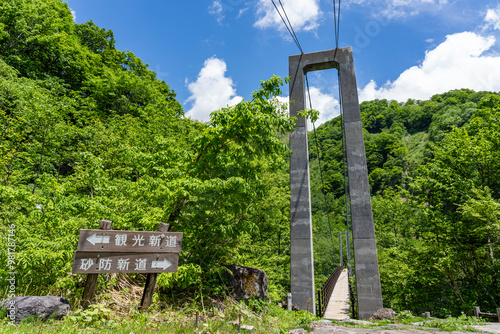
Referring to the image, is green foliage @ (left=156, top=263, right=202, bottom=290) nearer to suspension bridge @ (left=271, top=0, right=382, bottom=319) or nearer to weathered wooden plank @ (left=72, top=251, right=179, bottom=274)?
weathered wooden plank @ (left=72, top=251, right=179, bottom=274)

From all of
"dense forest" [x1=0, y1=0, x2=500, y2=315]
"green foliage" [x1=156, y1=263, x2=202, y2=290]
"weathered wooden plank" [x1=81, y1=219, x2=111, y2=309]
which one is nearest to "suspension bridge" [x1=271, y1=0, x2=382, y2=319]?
"dense forest" [x1=0, y1=0, x2=500, y2=315]

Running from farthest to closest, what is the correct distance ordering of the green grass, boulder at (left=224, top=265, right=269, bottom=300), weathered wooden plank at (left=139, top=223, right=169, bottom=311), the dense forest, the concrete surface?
the concrete surface
boulder at (left=224, top=265, right=269, bottom=300)
the dense forest
weathered wooden plank at (left=139, top=223, right=169, bottom=311)
the green grass

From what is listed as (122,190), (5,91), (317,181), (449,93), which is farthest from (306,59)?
(449,93)

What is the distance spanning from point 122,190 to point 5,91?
8.82 metres

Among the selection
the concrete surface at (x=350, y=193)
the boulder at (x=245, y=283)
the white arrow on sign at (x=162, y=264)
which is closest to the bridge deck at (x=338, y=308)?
the concrete surface at (x=350, y=193)

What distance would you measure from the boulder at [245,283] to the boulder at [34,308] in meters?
2.87

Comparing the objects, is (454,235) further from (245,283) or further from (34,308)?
(34,308)

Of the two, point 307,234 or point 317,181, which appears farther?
point 317,181

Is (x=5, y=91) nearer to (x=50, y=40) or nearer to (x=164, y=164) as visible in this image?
(x=50, y=40)

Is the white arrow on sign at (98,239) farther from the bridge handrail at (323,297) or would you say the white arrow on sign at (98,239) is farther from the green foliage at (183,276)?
the bridge handrail at (323,297)

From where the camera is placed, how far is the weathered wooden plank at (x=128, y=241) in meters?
3.31

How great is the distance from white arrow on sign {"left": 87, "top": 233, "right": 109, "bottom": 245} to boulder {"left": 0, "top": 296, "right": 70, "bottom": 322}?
101 centimetres

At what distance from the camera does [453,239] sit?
33.7 ft

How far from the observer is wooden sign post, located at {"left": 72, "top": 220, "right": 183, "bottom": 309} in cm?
328
